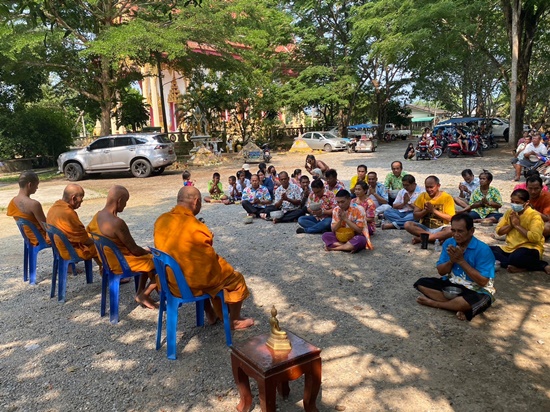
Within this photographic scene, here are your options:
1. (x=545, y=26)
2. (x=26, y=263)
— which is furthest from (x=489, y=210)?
(x=545, y=26)

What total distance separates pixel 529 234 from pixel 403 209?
2.56 m

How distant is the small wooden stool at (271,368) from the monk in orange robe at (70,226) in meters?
2.91

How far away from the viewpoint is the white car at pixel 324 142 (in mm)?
26031

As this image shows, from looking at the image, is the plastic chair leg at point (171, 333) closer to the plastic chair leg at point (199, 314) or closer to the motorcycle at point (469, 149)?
the plastic chair leg at point (199, 314)

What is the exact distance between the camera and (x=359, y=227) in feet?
19.6

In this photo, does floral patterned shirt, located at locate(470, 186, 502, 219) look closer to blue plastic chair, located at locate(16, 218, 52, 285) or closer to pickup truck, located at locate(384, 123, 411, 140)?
blue plastic chair, located at locate(16, 218, 52, 285)

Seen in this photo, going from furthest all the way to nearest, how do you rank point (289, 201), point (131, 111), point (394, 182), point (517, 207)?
point (131, 111)
point (394, 182)
point (289, 201)
point (517, 207)

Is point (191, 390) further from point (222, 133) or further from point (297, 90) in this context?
point (297, 90)

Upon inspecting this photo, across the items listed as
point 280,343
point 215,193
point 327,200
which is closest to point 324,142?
point 215,193

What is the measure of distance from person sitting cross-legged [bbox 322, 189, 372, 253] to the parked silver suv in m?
11.6

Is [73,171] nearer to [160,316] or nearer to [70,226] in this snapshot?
[70,226]

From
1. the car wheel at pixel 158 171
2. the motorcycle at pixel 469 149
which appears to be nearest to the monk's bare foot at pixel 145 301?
the car wheel at pixel 158 171

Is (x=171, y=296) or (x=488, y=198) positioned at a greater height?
(x=488, y=198)

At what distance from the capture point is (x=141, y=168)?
16.6 m
